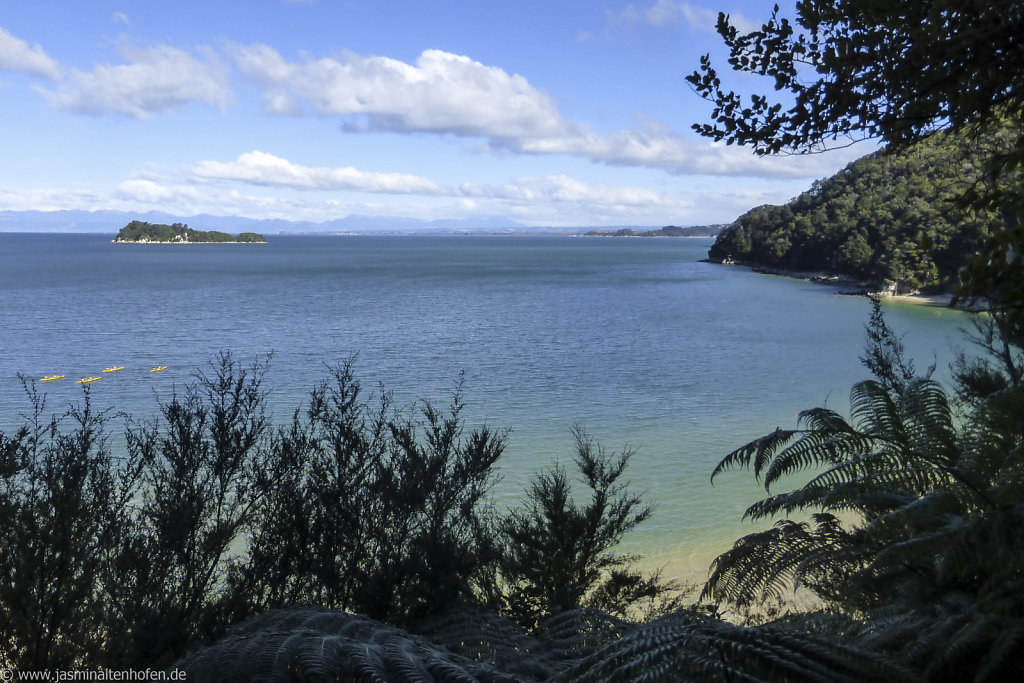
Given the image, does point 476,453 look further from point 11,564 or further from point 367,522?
point 11,564

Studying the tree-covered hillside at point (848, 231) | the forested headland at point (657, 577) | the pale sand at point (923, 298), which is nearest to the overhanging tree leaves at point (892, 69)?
the forested headland at point (657, 577)

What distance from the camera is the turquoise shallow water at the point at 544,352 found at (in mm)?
18131

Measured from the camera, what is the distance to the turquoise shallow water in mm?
18131

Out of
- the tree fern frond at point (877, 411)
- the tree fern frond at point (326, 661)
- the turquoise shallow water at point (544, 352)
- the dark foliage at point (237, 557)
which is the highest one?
the tree fern frond at point (877, 411)

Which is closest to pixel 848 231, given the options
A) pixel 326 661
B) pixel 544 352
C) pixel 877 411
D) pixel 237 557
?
pixel 544 352

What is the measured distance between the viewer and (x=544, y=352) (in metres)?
32.8

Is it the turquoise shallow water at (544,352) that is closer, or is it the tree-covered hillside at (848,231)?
the turquoise shallow water at (544,352)

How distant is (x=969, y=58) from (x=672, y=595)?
8.67 metres

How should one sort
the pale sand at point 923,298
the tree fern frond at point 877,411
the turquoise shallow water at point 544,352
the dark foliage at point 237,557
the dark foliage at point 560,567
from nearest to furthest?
the dark foliage at point 237,557
the tree fern frond at point 877,411
the dark foliage at point 560,567
the turquoise shallow water at point 544,352
the pale sand at point 923,298

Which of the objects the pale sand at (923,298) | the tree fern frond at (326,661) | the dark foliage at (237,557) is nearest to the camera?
the tree fern frond at (326,661)

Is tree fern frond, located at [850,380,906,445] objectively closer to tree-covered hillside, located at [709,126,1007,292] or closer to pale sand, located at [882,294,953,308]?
tree-covered hillside, located at [709,126,1007,292]

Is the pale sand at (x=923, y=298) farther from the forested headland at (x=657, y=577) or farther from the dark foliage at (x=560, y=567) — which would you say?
the dark foliage at (x=560, y=567)

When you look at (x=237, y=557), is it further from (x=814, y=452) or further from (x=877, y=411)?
(x=877, y=411)

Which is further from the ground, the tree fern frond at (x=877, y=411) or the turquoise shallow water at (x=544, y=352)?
the tree fern frond at (x=877, y=411)
